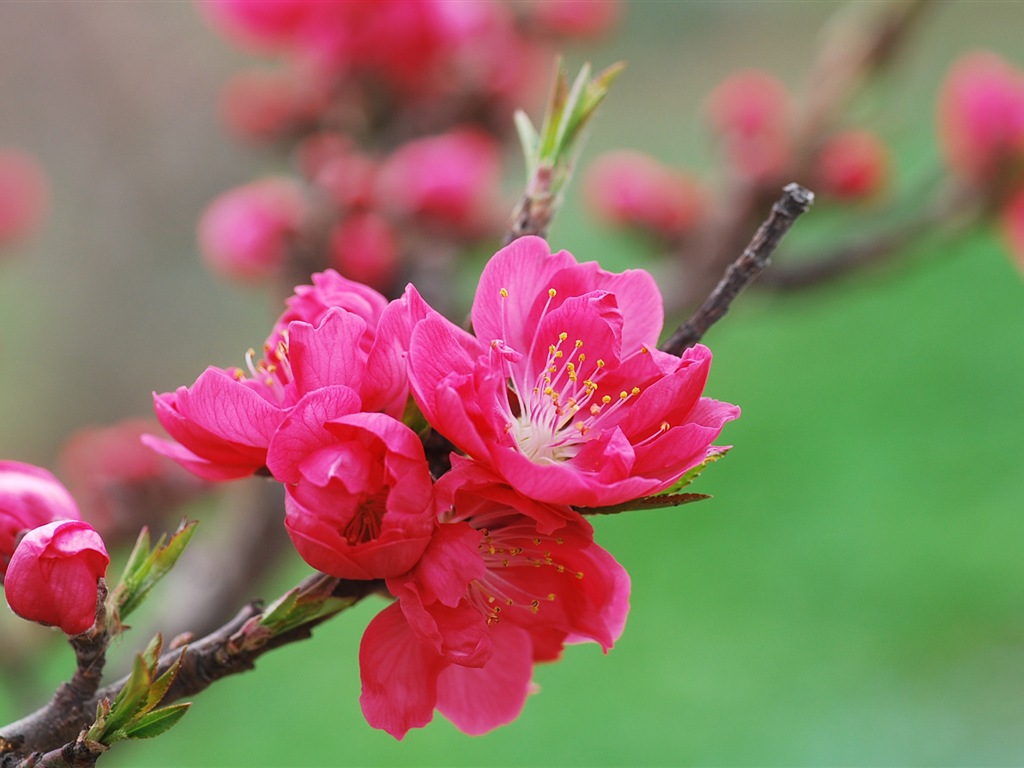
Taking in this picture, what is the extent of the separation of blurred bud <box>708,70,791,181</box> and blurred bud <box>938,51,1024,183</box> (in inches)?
6.7

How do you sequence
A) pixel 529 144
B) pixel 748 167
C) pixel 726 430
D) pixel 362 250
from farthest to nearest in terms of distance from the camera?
pixel 726 430 < pixel 748 167 < pixel 362 250 < pixel 529 144

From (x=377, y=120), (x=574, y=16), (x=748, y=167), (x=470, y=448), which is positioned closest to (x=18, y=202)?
(x=377, y=120)

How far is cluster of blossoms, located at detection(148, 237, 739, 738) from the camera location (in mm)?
288

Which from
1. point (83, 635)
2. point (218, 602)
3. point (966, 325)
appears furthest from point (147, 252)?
point (83, 635)

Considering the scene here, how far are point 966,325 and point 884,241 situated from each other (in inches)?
69.0

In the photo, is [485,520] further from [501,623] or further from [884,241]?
[884,241]

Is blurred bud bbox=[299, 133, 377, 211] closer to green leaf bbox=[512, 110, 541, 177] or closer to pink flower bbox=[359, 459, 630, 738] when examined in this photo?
green leaf bbox=[512, 110, 541, 177]

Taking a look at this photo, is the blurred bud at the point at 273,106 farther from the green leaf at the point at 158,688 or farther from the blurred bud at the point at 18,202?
the green leaf at the point at 158,688

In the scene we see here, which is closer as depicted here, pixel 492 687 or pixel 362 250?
pixel 492 687

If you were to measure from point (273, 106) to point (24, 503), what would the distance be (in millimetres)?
869

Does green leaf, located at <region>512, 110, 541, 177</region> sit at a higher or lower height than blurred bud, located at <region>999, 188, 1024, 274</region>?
higher

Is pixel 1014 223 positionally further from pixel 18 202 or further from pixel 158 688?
pixel 18 202

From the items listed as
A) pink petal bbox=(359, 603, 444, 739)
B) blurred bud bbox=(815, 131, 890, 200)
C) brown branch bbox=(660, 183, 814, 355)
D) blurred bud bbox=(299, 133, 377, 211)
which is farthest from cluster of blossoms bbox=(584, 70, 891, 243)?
pink petal bbox=(359, 603, 444, 739)

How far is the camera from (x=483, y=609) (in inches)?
13.5
